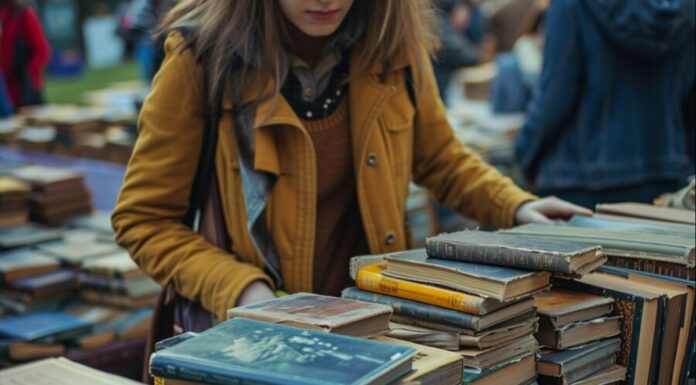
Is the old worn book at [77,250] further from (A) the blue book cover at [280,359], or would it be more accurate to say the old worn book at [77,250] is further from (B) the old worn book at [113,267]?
(A) the blue book cover at [280,359]

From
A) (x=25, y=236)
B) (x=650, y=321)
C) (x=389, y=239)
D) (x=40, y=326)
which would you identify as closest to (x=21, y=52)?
(x=25, y=236)

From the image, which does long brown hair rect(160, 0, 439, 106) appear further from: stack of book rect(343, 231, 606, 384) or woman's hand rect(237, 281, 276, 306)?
stack of book rect(343, 231, 606, 384)

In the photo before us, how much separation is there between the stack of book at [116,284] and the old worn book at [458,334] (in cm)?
214

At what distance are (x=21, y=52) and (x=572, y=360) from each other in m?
7.83

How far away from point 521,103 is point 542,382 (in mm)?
4489

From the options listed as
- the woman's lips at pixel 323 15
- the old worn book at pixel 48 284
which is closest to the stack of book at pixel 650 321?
the woman's lips at pixel 323 15

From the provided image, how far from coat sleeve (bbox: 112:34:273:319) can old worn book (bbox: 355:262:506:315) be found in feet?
1.25

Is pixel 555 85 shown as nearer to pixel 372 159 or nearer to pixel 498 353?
pixel 372 159

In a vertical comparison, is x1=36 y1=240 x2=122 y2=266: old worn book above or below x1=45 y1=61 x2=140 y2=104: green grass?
below

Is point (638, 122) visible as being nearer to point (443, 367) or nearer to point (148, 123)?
point (148, 123)

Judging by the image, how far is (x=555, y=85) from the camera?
3.34 metres

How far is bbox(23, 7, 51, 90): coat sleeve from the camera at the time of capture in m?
8.46

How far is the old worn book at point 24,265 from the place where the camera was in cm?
367

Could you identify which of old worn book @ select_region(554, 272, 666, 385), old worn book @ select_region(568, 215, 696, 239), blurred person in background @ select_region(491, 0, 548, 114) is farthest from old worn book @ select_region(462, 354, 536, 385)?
blurred person in background @ select_region(491, 0, 548, 114)
